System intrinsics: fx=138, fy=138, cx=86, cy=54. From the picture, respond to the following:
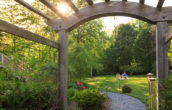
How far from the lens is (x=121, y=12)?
2.37 metres

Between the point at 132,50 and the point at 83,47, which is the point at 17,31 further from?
the point at 132,50

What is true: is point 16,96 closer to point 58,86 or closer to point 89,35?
point 58,86

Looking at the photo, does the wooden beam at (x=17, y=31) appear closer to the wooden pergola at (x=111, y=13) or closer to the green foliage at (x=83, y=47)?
the wooden pergola at (x=111, y=13)

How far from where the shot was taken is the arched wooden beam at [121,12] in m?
2.26

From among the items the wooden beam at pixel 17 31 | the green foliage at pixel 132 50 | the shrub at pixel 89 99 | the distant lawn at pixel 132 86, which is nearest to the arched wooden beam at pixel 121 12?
the wooden beam at pixel 17 31

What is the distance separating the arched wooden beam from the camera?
2256mm

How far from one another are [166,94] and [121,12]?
1.48 m

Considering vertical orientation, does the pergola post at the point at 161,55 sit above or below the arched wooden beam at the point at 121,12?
below

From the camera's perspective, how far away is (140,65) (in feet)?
66.9

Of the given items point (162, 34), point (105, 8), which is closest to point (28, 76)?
point (105, 8)

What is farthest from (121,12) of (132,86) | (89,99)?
(132,86)

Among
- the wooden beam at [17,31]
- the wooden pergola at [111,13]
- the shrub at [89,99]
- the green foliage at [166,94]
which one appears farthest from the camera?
the shrub at [89,99]

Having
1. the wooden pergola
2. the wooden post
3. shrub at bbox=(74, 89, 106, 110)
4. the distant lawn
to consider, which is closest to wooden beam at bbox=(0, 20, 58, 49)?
the wooden pergola

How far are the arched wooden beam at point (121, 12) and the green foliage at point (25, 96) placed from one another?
1236 millimetres
